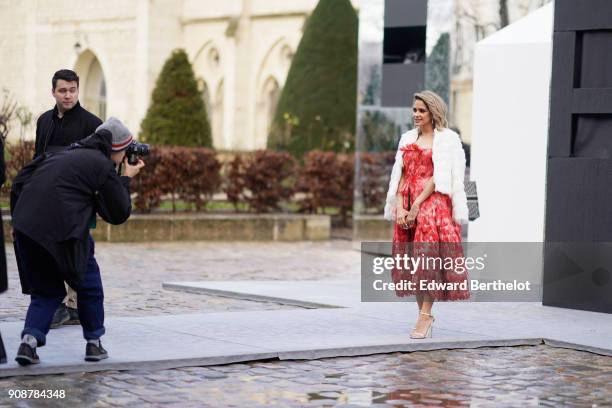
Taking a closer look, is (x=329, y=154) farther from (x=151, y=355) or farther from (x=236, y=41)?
(x=236, y=41)

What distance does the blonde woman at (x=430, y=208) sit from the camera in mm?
7980

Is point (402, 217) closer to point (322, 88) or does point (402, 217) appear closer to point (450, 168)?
point (450, 168)

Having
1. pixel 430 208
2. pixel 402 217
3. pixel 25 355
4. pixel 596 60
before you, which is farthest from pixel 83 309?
pixel 596 60

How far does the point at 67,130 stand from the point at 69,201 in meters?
1.63

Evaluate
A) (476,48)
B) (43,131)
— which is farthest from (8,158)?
(43,131)

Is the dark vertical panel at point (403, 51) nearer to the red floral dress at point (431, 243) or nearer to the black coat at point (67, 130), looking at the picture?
the red floral dress at point (431, 243)

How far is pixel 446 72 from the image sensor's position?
47.7ft

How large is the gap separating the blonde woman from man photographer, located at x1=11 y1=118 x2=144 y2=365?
83.0 inches

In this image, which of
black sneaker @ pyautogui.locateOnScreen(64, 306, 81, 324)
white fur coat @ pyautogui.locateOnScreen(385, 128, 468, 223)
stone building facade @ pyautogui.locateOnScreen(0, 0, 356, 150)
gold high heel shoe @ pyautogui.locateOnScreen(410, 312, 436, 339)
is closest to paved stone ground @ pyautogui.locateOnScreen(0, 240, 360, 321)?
black sneaker @ pyautogui.locateOnScreen(64, 306, 81, 324)

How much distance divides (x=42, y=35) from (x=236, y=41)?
6.46 meters

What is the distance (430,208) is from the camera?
802 cm

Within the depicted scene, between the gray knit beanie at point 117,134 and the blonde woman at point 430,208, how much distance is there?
208 cm

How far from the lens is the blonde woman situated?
26.2ft

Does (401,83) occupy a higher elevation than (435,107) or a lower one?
higher
